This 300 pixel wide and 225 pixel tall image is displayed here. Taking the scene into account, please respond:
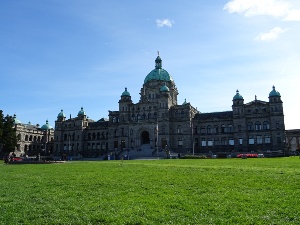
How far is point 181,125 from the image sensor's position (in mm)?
84500

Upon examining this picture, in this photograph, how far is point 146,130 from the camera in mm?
85938

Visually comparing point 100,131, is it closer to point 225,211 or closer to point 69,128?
point 69,128

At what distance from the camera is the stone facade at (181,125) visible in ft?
259

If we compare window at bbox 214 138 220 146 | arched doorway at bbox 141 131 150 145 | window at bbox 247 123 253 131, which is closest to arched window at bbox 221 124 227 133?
window at bbox 214 138 220 146

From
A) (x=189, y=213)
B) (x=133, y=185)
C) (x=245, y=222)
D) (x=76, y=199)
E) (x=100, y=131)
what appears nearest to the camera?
(x=245, y=222)

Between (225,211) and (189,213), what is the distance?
1.25 m

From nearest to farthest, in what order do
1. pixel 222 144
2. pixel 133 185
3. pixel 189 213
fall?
pixel 189 213 → pixel 133 185 → pixel 222 144

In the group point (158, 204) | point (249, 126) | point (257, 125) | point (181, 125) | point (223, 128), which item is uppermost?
point (181, 125)

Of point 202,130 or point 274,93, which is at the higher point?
point 274,93

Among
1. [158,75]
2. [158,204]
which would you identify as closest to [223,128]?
[158,75]

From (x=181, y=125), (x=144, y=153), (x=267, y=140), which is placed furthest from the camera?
(x=181, y=125)

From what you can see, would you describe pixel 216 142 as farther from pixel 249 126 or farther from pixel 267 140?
pixel 267 140

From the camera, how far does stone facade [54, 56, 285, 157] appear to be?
78875 millimetres

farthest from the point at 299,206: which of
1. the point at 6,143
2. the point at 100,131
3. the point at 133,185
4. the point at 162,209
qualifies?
the point at 100,131
